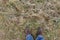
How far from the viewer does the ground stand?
2.92m

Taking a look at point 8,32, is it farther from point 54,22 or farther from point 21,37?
point 54,22

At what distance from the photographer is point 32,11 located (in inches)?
120

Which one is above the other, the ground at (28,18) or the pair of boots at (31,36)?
the ground at (28,18)

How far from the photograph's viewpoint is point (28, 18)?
2998mm

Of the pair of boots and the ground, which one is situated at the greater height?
the ground

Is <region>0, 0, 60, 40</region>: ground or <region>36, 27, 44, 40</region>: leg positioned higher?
<region>0, 0, 60, 40</region>: ground

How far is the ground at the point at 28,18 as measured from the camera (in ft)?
9.57

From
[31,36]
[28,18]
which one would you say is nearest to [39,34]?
[31,36]

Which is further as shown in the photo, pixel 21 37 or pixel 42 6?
pixel 42 6

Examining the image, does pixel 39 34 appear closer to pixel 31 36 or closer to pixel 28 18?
pixel 31 36

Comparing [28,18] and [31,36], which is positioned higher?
[28,18]

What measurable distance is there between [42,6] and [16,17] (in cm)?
44

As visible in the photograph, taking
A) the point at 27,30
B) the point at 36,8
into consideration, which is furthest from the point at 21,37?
the point at 36,8

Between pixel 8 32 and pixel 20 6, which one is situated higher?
pixel 20 6
